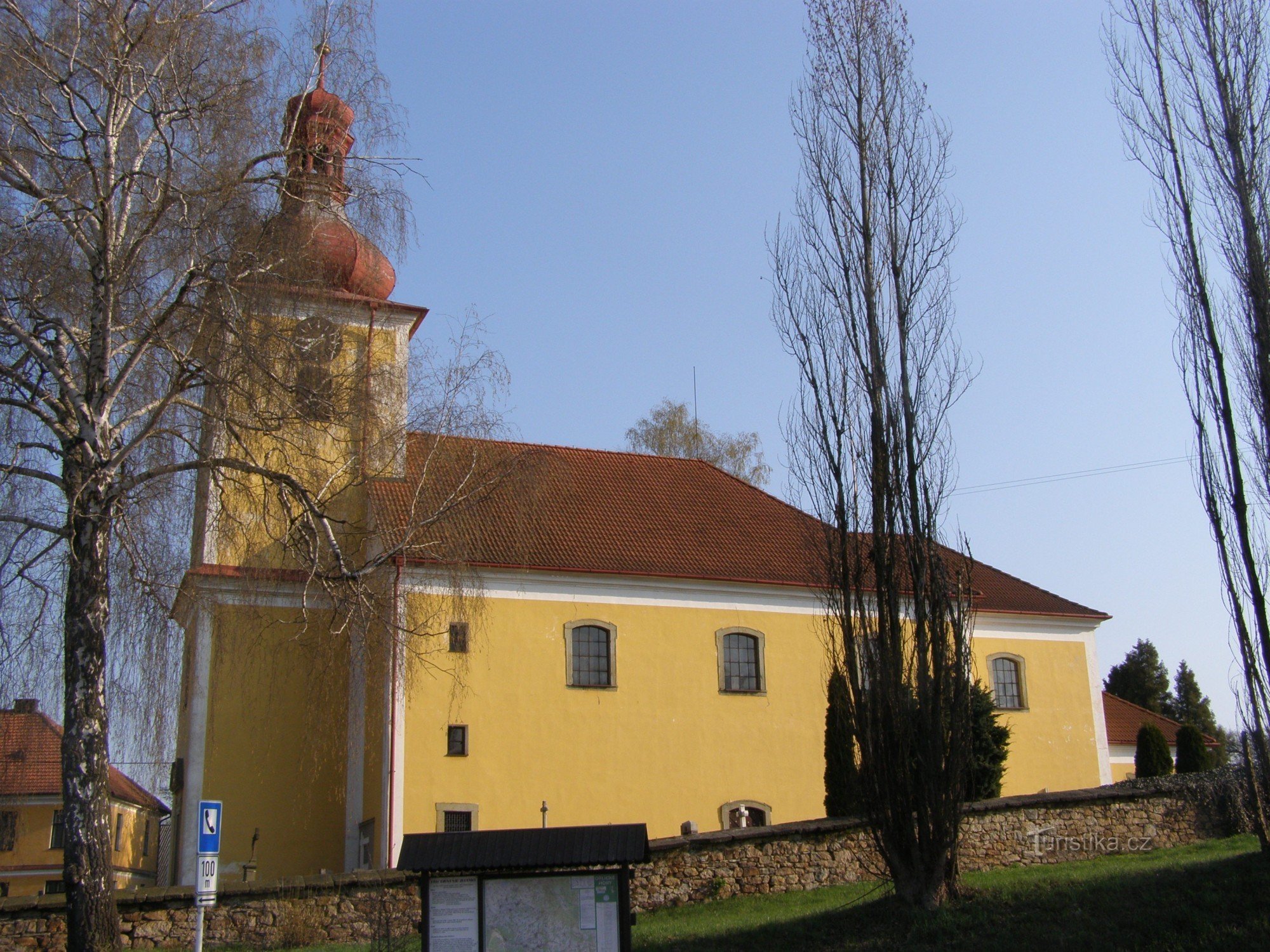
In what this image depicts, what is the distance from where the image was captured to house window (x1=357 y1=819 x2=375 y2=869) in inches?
826

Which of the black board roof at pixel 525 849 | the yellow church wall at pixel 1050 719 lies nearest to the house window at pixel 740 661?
the yellow church wall at pixel 1050 719

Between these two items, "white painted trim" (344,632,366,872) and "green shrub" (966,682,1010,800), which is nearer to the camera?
"green shrub" (966,682,1010,800)

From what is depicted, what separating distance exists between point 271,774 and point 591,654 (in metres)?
6.30

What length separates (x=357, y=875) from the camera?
623 inches

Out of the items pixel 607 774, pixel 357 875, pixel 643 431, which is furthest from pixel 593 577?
pixel 643 431

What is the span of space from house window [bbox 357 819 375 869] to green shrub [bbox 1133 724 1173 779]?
1750 centimetres

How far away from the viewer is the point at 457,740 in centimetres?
2161

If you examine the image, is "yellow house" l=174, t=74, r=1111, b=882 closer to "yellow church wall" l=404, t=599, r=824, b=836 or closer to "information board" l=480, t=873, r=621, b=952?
"yellow church wall" l=404, t=599, r=824, b=836

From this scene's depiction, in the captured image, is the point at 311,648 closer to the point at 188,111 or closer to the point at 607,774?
the point at 188,111

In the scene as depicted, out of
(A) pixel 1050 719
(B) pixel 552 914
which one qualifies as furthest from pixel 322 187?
(A) pixel 1050 719

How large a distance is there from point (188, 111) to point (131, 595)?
523cm

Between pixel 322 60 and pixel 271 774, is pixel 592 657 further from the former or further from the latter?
pixel 322 60

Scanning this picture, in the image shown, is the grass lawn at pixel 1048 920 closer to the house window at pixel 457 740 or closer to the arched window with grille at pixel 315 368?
the arched window with grille at pixel 315 368

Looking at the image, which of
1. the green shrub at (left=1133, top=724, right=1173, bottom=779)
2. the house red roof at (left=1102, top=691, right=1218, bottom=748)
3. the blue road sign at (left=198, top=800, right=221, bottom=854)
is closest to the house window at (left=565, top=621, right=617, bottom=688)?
the blue road sign at (left=198, top=800, right=221, bottom=854)
